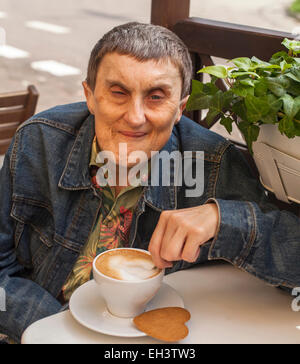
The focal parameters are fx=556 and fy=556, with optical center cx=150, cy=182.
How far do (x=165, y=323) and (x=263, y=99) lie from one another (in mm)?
466

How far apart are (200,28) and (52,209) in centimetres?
77

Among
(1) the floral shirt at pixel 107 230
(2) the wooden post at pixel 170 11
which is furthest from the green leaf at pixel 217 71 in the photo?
(2) the wooden post at pixel 170 11

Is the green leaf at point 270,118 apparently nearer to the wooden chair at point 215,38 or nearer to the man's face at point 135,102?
the man's face at point 135,102

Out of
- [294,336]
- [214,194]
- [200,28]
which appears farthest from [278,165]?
[200,28]

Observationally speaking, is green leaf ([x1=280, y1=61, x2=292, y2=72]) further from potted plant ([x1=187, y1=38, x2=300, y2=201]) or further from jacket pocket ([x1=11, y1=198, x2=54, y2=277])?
jacket pocket ([x1=11, y1=198, x2=54, y2=277])

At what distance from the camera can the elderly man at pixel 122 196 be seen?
1153 millimetres

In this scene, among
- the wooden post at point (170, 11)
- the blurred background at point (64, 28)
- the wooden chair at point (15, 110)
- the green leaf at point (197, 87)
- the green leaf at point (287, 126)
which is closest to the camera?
the green leaf at point (287, 126)

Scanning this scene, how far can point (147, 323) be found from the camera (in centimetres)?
100

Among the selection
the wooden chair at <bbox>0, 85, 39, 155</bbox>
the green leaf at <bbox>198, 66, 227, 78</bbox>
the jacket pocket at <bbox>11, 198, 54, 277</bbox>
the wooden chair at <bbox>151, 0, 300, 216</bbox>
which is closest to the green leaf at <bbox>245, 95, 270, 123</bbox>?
the green leaf at <bbox>198, 66, 227, 78</bbox>

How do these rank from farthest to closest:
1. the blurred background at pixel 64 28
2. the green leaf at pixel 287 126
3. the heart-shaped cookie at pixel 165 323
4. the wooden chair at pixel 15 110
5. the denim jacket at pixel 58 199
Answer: the blurred background at pixel 64 28 < the wooden chair at pixel 15 110 < the denim jacket at pixel 58 199 < the green leaf at pixel 287 126 < the heart-shaped cookie at pixel 165 323

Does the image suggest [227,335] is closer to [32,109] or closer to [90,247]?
[90,247]

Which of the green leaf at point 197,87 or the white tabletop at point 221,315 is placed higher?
the green leaf at point 197,87

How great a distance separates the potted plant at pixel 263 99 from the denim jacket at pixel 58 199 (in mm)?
184

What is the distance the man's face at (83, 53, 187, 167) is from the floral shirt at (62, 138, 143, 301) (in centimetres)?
13
